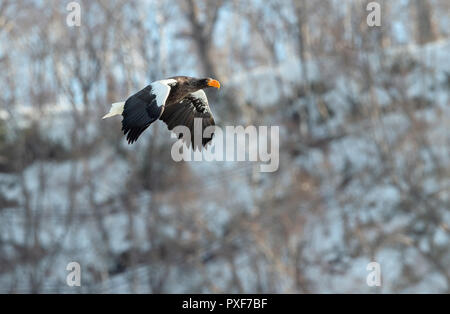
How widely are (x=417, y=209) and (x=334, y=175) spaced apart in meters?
3.29

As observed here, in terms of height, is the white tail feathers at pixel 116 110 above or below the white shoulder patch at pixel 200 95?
below

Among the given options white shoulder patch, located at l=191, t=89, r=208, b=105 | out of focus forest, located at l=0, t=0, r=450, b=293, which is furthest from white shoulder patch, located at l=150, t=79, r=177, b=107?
out of focus forest, located at l=0, t=0, r=450, b=293

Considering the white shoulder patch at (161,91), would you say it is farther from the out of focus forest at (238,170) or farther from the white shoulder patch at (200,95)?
the out of focus forest at (238,170)

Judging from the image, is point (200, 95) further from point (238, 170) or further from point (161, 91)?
point (238, 170)

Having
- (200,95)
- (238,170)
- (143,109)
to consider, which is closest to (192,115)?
(200,95)

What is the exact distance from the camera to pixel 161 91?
8.11 metres

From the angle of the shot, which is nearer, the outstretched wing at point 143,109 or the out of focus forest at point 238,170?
the outstretched wing at point 143,109

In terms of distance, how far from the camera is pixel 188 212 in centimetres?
1994

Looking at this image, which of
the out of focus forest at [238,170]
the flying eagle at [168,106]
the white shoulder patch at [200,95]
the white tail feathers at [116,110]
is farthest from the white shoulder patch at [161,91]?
the out of focus forest at [238,170]

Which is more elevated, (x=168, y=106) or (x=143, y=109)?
(x=168, y=106)

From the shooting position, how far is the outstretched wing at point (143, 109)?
777cm

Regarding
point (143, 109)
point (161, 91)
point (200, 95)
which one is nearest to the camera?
point (143, 109)

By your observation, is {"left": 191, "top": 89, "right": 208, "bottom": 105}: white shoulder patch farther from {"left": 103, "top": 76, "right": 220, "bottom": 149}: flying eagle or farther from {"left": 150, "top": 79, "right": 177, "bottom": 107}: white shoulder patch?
{"left": 150, "top": 79, "right": 177, "bottom": 107}: white shoulder patch
